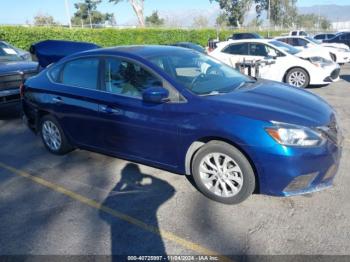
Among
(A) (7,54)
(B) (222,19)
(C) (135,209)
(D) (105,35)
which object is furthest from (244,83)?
(B) (222,19)

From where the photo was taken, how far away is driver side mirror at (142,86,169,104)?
3627mm

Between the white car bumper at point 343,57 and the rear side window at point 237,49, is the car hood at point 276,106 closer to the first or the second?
the rear side window at point 237,49

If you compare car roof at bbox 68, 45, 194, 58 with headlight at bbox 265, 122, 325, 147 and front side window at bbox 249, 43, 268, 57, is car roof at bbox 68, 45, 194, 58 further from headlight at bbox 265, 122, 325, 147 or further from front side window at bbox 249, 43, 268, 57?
front side window at bbox 249, 43, 268, 57

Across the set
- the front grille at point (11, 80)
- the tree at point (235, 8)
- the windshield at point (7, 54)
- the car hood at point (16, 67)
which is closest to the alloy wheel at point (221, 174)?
the front grille at point (11, 80)

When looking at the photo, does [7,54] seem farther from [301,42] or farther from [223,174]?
[301,42]

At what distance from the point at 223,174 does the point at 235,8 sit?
224 ft

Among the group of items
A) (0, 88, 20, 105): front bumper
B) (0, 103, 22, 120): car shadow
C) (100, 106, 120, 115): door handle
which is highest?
(100, 106, 120, 115): door handle

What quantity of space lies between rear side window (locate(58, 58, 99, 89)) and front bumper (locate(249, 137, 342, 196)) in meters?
2.31

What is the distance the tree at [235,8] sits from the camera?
66.4 metres

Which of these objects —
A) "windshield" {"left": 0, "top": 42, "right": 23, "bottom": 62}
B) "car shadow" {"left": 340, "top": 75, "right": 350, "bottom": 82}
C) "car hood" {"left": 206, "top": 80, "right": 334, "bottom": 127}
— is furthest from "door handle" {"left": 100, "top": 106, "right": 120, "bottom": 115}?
"car shadow" {"left": 340, "top": 75, "right": 350, "bottom": 82}

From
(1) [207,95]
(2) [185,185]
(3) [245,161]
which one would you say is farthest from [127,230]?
(1) [207,95]

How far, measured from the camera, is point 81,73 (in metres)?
4.61

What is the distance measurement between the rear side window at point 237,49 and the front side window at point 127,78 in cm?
697

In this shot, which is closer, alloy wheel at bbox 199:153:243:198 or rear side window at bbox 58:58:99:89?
alloy wheel at bbox 199:153:243:198
